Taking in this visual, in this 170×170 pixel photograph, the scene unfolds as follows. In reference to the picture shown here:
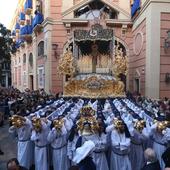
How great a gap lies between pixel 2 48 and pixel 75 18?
584 centimetres

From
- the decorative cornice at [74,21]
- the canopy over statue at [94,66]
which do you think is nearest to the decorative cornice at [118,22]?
the decorative cornice at [74,21]

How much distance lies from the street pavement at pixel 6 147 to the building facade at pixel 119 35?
27.6 feet

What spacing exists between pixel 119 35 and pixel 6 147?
16408 millimetres

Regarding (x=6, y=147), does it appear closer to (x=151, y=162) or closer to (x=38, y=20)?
(x=151, y=162)

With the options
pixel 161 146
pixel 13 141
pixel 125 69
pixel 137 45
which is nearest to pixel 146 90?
pixel 125 69

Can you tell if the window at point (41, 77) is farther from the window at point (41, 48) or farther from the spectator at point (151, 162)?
the spectator at point (151, 162)

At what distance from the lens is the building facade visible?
68.7 feet

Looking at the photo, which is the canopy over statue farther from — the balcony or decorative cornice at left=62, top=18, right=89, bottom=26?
the balcony

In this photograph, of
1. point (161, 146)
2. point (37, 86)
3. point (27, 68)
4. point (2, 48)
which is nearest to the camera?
point (161, 146)

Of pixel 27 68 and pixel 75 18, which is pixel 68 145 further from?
pixel 27 68

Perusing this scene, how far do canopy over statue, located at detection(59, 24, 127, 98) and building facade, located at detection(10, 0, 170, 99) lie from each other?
666mm

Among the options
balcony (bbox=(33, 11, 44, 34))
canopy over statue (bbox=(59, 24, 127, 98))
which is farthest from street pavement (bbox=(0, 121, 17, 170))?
balcony (bbox=(33, 11, 44, 34))

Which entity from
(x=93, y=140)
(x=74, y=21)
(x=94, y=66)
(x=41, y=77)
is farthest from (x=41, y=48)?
(x=93, y=140)

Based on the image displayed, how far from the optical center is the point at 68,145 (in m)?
8.29
